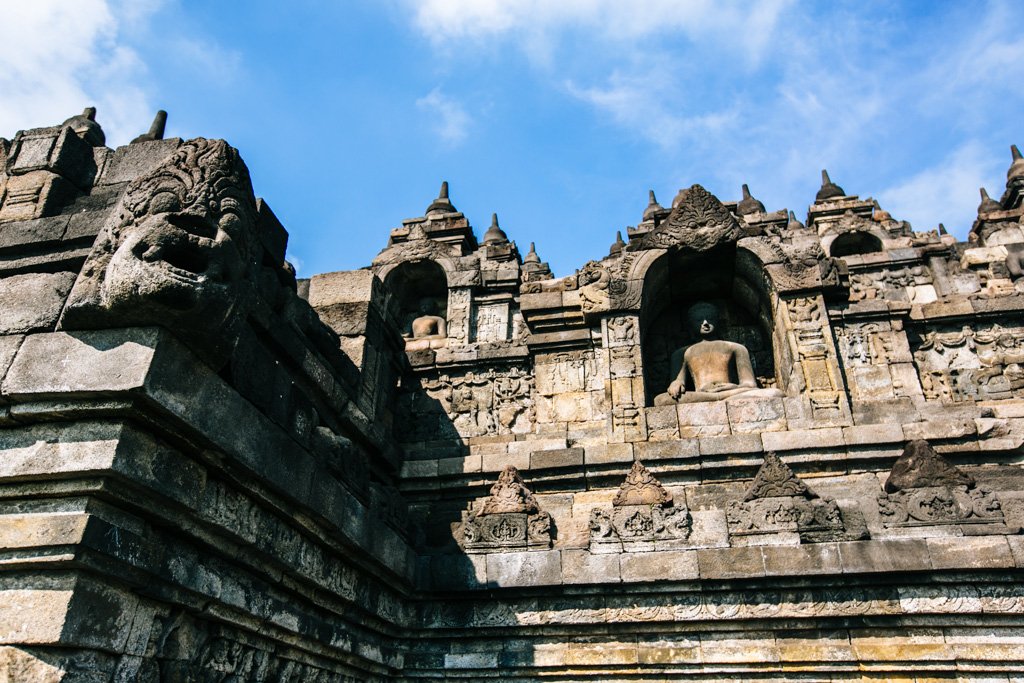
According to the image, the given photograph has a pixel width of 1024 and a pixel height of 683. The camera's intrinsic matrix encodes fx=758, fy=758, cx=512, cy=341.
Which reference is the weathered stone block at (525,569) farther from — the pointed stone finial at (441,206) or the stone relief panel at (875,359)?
the pointed stone finial at (441,206)

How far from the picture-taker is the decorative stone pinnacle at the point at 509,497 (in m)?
8.43

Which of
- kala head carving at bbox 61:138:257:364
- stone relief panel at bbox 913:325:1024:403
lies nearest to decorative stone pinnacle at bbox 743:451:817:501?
stone relief panel at bbox 913:325:1024:403

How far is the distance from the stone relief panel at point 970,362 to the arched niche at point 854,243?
5888 mm

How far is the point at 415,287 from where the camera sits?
14.8m

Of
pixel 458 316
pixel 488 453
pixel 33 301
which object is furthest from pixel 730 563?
pixel 458 316

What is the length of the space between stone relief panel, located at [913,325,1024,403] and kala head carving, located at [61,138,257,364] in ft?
30.2

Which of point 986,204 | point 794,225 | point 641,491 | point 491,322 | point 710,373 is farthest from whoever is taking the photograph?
point 986,204

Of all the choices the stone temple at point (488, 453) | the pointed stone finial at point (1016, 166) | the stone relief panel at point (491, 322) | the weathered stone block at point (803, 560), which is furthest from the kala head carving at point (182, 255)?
the pointed stone finial at point (1016, 166)

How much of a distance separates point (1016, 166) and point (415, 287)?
18344 millimetres

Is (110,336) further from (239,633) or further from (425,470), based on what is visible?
(425,470)

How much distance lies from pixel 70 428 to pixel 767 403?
7.60 m

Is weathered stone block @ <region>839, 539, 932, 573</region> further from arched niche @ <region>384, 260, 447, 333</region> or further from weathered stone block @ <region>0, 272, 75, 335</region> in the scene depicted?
arched niche @ <region>384, 260, 447, 333</region>

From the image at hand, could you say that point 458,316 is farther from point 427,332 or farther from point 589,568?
point 589,568

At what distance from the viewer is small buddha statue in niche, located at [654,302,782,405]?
999 centimetres
